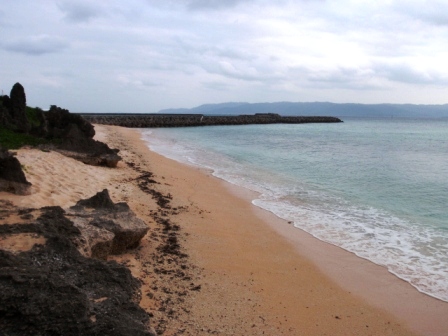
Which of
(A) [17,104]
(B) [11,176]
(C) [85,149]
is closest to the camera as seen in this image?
(B) [11,176]

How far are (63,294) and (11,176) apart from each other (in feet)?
14.6

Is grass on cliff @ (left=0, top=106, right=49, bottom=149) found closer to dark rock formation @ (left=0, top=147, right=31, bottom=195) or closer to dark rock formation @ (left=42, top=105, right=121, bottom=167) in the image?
dark rock formation @ (left=42, top=105, right=121, bottom=167)

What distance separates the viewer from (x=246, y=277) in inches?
227

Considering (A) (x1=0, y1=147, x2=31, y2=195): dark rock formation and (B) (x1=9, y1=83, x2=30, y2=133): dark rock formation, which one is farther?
(B) (x1=9, y1=83, x2=30, y2=133): dark rock formation

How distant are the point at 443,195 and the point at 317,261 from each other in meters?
8.37

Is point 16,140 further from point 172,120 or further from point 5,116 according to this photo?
point 172,120

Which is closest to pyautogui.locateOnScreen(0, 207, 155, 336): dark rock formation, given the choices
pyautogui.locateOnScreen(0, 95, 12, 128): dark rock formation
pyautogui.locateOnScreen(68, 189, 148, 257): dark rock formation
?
pyautogui.locateOnScreen(68, 189, 148, 257): dark rock formation

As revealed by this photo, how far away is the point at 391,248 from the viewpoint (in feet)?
25.3

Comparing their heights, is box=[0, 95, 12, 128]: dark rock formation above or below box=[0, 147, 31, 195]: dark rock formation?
above

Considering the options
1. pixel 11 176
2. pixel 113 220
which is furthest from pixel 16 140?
pixel 113 220

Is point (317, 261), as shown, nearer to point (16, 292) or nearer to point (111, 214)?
point (111, 214)

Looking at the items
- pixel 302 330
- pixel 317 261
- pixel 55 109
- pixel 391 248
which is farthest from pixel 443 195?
pixel 55 109

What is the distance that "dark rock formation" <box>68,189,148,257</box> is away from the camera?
561cm

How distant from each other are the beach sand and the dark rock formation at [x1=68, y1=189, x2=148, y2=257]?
0.64 ft
